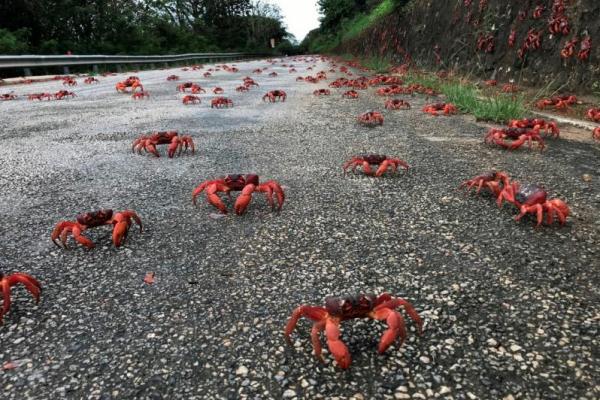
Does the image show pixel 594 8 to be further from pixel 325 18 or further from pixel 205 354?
pixel 325 18

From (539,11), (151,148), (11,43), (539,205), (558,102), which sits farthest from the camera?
(11,43)

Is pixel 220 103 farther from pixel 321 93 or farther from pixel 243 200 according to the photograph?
pixel 243 200

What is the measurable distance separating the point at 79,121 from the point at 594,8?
31.2 ft

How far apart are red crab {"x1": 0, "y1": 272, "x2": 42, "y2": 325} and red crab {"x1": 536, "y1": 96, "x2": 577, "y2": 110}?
8.18 m

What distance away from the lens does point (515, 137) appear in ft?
17.0

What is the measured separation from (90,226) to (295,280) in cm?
150

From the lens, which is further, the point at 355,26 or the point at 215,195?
the point at 355,26

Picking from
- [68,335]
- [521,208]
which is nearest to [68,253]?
[68,335]

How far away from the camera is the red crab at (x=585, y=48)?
7918mm

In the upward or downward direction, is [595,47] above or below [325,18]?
below

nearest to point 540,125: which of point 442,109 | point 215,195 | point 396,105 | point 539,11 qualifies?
point 442,109

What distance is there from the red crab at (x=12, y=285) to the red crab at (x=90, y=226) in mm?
547

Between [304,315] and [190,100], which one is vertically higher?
[190,100]

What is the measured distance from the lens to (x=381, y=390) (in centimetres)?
168
